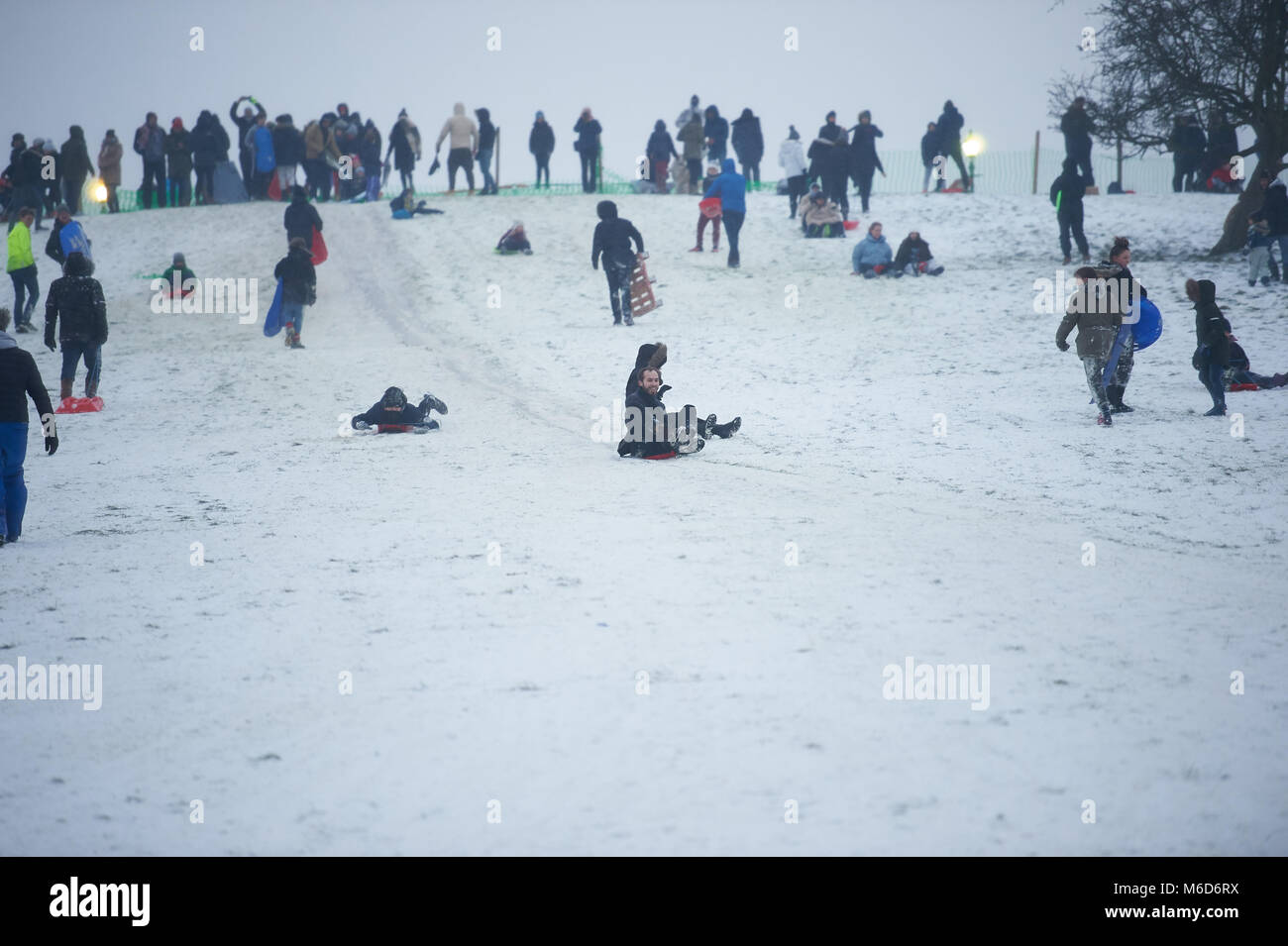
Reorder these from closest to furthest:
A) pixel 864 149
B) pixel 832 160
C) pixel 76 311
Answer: pixel 76 311, pixel 832 160, pixel 864 149

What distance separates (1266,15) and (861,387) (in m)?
11.1

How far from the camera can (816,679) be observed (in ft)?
18.5

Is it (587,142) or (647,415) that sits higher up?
(587,142)

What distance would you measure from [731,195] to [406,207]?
26.8ft

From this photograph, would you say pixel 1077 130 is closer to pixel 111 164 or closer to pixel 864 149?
pixel 864 149

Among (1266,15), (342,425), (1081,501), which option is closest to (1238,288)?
(1266,15)

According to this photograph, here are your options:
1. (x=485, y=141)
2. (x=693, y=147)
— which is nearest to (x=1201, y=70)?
(x=693, y=147)

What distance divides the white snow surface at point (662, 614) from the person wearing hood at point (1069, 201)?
173 inches

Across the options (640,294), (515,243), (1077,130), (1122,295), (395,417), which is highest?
(1077,130)

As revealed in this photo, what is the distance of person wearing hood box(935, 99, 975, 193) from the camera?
24859 mm

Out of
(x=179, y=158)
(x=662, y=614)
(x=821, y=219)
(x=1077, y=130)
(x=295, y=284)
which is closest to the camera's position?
(x=662, y=614)

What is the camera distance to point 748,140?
26297mm

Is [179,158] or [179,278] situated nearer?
[179,278]
